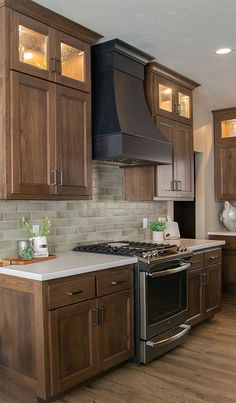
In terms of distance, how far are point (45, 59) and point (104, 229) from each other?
173 centimetres

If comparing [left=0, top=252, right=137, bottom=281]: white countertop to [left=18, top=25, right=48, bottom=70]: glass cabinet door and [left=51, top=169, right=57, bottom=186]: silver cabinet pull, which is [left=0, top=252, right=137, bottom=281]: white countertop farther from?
[left=18, top=25, right=48, bottom=70]: glass cabinet door

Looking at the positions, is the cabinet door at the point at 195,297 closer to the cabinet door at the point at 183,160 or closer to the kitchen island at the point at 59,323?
the cabinet door at the point at 183,160

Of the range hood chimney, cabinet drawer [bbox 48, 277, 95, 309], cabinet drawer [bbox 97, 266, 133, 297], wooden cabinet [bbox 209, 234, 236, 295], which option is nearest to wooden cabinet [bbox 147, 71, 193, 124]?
the range hood chimney

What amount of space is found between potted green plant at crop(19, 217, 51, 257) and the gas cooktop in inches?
17.8

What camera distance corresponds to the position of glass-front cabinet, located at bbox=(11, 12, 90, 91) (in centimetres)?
274

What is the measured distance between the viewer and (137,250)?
Result: 3.34 metres

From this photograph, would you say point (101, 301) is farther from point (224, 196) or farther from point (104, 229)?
point (224, 196)

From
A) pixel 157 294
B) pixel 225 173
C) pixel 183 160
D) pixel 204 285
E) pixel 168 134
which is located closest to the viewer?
pixel 157 294

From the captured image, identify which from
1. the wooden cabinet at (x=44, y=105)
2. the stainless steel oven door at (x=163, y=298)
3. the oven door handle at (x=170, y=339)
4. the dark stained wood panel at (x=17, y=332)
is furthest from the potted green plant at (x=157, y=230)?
the dark stained wood panel at (x=17, y=332)

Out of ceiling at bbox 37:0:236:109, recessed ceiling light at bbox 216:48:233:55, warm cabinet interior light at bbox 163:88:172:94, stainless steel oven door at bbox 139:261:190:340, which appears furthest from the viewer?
warm cabinet interior light at bbox 163:88:172:94

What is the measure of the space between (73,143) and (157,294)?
1.42m

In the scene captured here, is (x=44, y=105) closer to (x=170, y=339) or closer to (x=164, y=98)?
(x=164, y=98)

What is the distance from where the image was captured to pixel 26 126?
109 inches

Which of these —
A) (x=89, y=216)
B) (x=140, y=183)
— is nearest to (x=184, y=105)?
(x=140, y=183)
